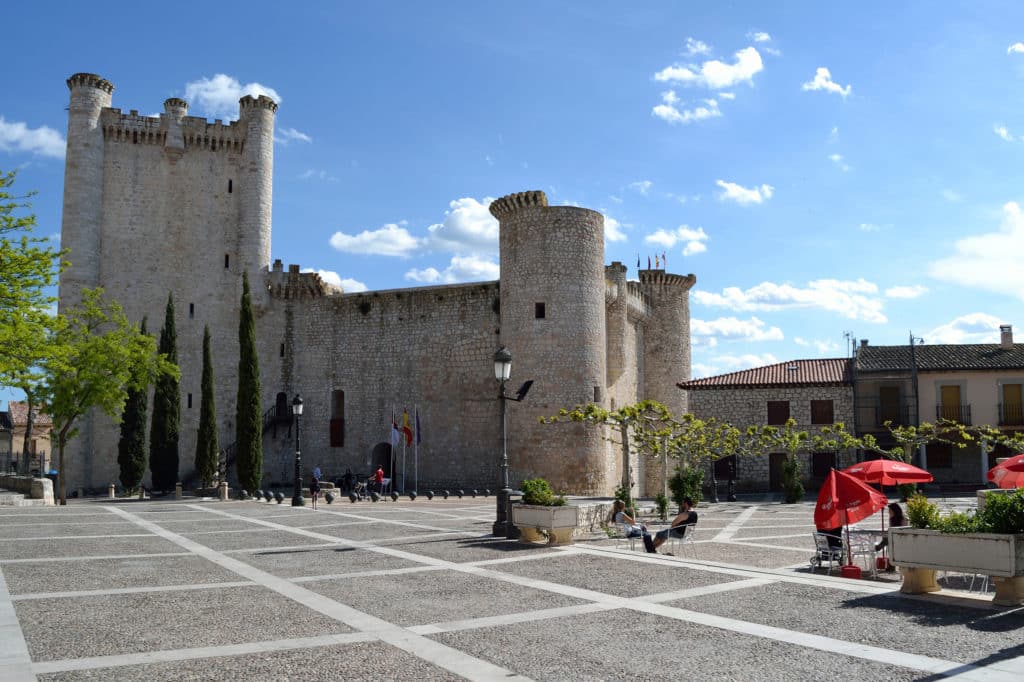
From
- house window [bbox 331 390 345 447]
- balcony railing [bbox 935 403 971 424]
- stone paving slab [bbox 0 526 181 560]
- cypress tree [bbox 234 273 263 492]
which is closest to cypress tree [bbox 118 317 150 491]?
cypress tree [bbox 234 273 263 492]

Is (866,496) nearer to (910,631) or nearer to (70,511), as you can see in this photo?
(910,631)

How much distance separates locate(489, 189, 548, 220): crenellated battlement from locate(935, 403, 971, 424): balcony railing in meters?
20.4

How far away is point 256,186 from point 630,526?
107ft

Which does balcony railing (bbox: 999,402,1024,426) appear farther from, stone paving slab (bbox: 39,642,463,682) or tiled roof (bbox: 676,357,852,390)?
stone paving slab (bbox: 39,642,463,682)

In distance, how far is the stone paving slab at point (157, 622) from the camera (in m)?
7.16

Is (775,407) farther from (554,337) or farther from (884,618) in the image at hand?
(884,618)

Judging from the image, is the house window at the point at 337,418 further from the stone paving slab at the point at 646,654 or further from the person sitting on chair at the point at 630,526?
the stone paving slab at the point at 646,654

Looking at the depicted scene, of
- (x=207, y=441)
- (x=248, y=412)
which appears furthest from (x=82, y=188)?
(x=248, y=412)

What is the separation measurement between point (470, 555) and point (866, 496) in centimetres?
576

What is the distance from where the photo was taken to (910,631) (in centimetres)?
761

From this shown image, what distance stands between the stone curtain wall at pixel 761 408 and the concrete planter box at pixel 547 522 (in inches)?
1001

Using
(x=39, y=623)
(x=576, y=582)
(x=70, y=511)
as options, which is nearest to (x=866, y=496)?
(x=576, y=582)

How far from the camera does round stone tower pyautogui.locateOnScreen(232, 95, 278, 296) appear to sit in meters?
40.8

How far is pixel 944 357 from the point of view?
129ft
